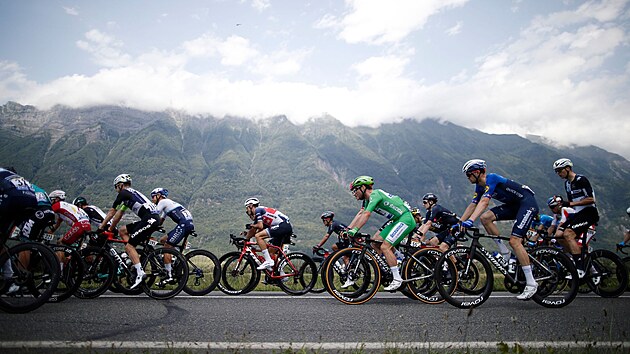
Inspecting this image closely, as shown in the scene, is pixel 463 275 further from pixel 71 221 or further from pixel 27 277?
pixel 71 221

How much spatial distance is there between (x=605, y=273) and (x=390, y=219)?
15.6ft

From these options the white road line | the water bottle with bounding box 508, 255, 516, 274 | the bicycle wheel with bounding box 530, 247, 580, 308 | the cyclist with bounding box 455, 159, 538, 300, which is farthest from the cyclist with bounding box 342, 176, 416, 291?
the white road line

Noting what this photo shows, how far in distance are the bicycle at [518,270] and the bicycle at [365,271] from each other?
524 mm

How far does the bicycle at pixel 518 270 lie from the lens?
6887 mm

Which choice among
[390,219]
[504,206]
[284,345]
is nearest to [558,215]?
[504,206]

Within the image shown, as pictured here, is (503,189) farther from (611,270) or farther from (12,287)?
(12,287)

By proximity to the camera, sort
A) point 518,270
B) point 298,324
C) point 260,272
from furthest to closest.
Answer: point 260,272 → point 518,270 → point 298,324

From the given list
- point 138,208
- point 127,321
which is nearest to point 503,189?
point 127,321

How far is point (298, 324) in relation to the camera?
5.36 m

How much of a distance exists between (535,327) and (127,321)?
18.0ft

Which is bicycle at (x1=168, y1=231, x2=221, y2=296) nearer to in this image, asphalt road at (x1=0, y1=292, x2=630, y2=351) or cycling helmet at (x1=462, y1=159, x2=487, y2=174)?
asphalt road at (x1=0, y1=292, x2=630, y2=351)

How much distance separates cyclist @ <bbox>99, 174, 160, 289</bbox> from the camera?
797cm

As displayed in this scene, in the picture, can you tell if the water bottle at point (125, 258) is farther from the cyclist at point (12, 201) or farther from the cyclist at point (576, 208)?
the cyclist at point (576, 208)

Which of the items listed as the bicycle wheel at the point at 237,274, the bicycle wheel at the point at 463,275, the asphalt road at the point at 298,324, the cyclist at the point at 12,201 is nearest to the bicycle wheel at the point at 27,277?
the asphalt road at the point at 298,324
